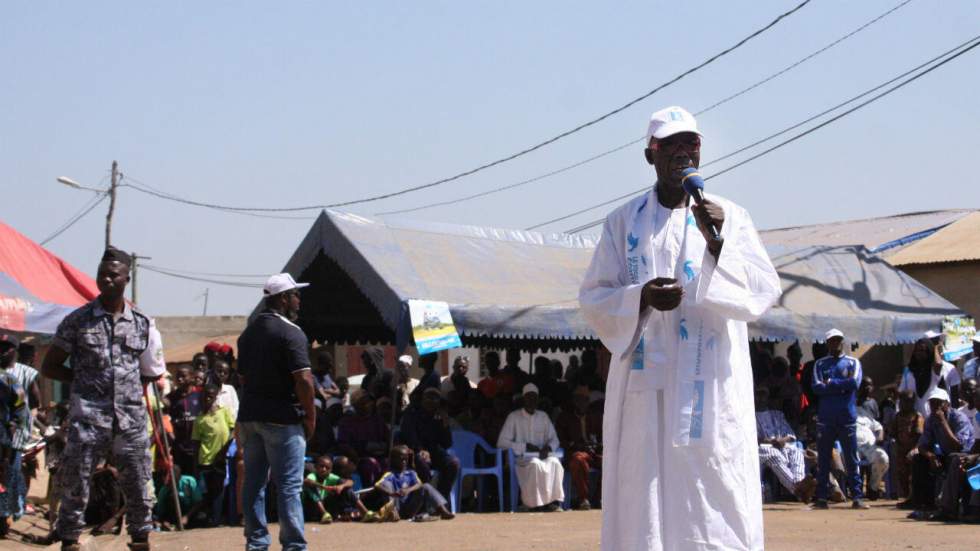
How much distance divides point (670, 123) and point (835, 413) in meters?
9.37

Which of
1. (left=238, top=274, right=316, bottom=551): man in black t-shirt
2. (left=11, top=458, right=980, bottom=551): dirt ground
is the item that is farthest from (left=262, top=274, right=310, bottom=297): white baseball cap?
(left=11, top=458, right=980, bottom=551): dirt ground

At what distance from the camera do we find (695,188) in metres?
4.97

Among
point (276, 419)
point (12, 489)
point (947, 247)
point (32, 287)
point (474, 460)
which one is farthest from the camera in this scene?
point (947, 247)

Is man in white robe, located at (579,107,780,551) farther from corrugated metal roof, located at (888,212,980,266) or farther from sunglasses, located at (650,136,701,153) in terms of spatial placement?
corrugated metal roof, located at (888,212,980,266)

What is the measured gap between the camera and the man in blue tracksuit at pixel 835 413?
13.9 meters

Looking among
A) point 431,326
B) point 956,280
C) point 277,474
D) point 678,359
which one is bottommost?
point 277,474

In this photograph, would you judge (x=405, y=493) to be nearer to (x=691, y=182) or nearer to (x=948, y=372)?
(x=948, y=372)

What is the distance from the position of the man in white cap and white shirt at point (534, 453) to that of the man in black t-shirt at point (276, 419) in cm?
649

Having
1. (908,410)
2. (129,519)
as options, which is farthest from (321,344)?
(129,519)

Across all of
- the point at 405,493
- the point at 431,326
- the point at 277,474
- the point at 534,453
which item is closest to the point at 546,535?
the point at 405,493

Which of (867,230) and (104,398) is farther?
Answer: (867,230)

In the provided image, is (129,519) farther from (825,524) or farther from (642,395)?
(825,524)

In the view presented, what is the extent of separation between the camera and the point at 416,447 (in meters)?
13.7

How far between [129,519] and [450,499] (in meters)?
6.20
